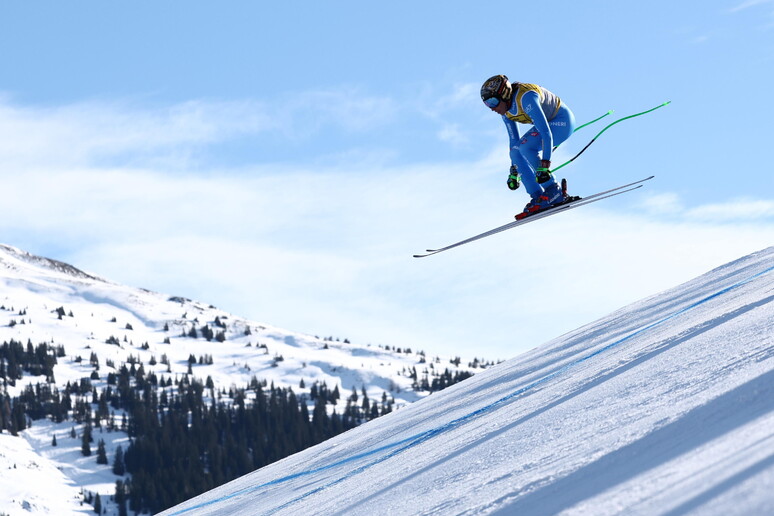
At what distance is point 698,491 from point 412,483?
3629mm

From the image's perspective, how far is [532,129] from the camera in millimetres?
12945

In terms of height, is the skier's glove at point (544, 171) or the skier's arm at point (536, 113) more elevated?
the skier's arm at point (536, 113)

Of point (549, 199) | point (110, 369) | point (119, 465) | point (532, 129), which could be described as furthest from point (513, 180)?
point (110, 369)

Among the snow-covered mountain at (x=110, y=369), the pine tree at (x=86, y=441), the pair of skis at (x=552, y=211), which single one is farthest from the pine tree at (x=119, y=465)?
the pair of skis at (x=552, y=211)

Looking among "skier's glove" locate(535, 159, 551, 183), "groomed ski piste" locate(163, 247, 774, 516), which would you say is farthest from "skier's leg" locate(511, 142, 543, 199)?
"groomed ski piste" locate(163, 247, 774, 516)

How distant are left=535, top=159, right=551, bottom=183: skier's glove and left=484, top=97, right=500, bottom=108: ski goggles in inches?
40.3

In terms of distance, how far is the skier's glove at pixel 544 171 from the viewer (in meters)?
12.8

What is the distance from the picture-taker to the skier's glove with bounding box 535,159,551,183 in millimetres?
12836

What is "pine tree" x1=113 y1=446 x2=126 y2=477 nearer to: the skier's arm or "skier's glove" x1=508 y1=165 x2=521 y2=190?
"skier's glove" x1=508 y1=165 x2=521 y2=190

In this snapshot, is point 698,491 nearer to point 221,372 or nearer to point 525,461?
point 525,461

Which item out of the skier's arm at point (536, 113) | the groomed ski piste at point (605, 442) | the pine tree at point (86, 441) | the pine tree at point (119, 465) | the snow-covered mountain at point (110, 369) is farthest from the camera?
the pine tree at point (86, 441)

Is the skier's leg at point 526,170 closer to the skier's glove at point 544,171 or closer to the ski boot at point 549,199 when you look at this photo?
the ski boot at point 549,199

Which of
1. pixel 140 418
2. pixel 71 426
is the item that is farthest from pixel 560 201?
pixel 71 426

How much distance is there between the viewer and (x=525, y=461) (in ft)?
17.8
